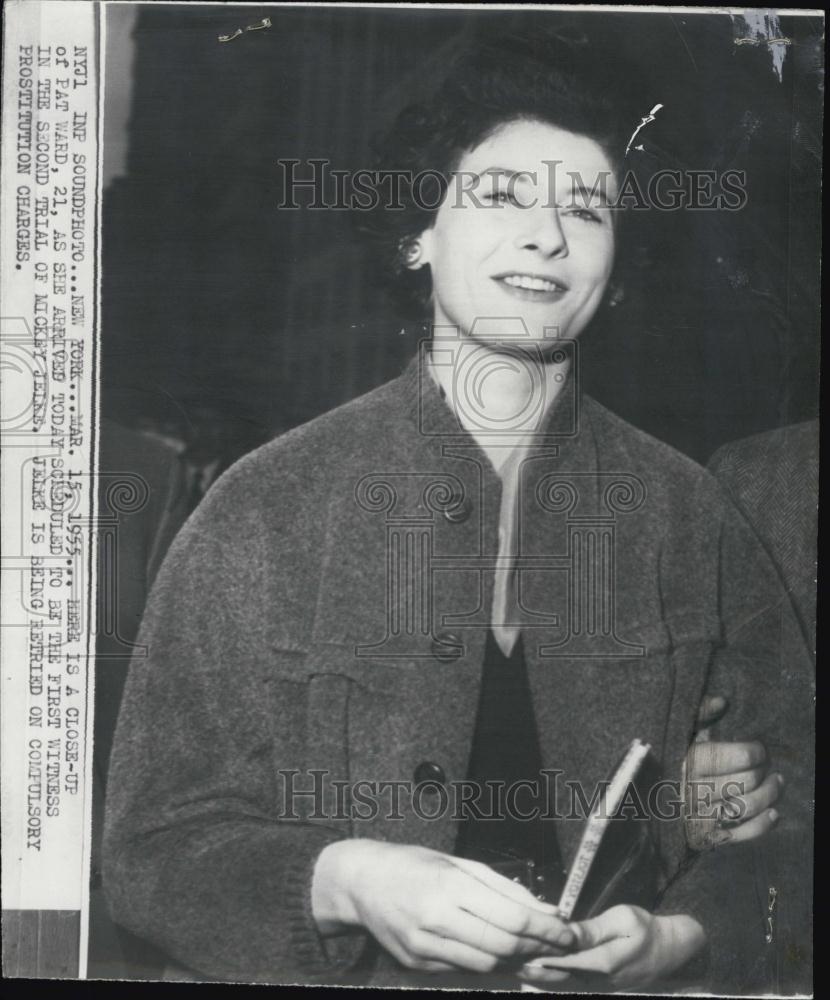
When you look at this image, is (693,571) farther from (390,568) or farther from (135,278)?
(135,278)

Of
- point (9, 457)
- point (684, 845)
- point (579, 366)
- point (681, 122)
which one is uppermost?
point (681, 122)

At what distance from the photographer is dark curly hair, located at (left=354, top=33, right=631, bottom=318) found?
2.15 meters

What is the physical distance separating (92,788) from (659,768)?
1182 millimetres

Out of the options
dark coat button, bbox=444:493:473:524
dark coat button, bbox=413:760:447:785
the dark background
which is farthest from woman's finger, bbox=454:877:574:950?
the dark background

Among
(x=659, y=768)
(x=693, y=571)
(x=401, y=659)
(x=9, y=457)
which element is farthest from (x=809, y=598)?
(x=9, y=457)

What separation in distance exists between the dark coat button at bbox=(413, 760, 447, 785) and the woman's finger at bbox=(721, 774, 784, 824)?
2.01 feet

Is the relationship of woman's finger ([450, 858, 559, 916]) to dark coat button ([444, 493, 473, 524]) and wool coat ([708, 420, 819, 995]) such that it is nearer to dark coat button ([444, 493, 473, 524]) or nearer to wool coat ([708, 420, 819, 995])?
wool coat ([708, 420, 819, 995])

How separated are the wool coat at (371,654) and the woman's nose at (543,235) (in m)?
0.29

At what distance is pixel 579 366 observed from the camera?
7.11ft

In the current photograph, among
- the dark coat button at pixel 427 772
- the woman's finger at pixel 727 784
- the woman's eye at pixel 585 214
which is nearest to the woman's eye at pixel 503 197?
the woman's eye at pixel 585 214

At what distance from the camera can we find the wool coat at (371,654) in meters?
2.12

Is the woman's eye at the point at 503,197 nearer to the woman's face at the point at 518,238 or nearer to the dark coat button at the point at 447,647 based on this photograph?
the woman's face at the point at 518,238

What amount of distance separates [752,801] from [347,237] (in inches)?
57.4

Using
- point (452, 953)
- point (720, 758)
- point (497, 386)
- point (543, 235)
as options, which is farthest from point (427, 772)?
point (543, 235)
